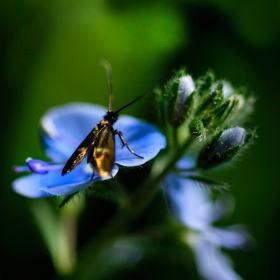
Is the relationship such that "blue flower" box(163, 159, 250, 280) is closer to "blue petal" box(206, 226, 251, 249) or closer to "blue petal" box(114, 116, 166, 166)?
"blue petal" box(206, 226, 251, 249)

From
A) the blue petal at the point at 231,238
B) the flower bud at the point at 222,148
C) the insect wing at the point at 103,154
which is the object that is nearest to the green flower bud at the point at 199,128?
the flower bud at the point at 222,148

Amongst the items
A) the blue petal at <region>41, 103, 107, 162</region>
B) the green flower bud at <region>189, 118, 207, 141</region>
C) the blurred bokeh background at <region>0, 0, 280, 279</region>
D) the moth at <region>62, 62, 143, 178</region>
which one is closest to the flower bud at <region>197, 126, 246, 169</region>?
the green flower bud at <region>189, 118, 207, 141</region>

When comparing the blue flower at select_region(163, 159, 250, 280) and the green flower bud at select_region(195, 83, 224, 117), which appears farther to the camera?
the blue flower at select_region(163, 159, 250, 280)

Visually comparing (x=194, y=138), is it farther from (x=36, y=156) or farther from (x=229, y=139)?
(x=36, y=156)

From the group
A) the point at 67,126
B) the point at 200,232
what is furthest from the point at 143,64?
the point at 200,232

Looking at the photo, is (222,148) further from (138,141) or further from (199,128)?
(138,141)

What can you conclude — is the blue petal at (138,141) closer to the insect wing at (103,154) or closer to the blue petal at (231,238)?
the insect wing at (103,154)
